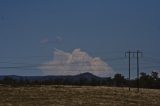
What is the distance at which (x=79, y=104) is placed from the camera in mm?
69812

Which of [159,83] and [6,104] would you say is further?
[159,83]

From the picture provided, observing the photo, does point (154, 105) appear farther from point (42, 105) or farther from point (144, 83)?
point (144, 83)

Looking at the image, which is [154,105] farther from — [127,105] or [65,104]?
[65,104]

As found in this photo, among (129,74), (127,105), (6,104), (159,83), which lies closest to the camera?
(6,104)

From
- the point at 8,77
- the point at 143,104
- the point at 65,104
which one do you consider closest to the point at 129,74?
the point at 143,104

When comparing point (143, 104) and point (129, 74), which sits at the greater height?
point (129, 74)

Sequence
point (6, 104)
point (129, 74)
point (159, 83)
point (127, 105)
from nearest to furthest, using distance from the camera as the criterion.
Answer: point (6, 104)
point (127, 105)
point (129, 74)
point (159, 83)

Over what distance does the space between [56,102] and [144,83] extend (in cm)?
12806

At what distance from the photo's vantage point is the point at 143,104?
7575 centimetres

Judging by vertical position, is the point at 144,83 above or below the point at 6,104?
above

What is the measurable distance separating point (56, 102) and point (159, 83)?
4973 inches

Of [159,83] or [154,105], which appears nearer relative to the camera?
[154,105]

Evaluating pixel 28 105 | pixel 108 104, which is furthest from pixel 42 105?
pixel 108 104

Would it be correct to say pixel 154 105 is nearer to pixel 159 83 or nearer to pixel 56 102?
pixel 56 102
